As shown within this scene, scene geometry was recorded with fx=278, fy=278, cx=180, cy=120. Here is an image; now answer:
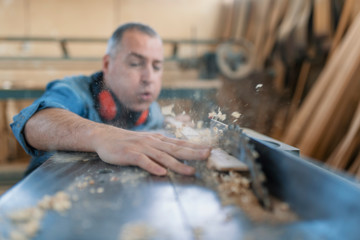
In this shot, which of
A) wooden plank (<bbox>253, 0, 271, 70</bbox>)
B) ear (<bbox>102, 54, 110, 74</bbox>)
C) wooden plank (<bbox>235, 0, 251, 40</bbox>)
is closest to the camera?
ear (<bbox>102, 54, 110, 74</bbox>)

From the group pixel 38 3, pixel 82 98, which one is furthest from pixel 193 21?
pixel 82 98

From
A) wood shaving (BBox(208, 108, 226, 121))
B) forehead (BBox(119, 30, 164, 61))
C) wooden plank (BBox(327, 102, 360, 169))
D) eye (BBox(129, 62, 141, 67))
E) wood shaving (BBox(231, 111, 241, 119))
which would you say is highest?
forehead (BBox(119, 30, 164, 61))

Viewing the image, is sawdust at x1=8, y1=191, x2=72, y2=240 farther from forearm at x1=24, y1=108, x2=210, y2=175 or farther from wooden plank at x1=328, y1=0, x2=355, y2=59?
wooden plank at x1=328, y1=0, x2=355, y2=59

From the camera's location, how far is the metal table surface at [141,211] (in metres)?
0.48

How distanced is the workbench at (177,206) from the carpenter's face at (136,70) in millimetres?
616

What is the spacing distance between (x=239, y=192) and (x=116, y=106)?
2.34 ft

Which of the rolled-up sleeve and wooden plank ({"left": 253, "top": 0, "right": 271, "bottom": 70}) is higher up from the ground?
wooden plank ({"left": 253, "top": 0, "right": 271, "bottom": 70})

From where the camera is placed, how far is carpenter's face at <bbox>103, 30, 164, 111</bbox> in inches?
51.6

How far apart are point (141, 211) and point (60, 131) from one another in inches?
23.2

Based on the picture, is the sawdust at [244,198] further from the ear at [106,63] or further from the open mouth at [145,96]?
the ear at [106,63]

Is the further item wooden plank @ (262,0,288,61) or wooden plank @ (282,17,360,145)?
wooden plank @ (262,0,288,61)

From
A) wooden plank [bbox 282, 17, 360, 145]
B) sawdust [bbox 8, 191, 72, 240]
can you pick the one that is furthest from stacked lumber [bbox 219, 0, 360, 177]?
sawdust [bbox 8, 191, 72, 240]

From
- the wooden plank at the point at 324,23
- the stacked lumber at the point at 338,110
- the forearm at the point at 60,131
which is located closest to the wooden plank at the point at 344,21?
the stacked lumber at the point at 338,110

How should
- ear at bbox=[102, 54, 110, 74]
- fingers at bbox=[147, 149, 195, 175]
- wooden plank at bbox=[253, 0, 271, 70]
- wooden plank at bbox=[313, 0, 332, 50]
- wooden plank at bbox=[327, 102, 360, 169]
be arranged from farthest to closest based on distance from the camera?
wooden plank at bbox=[253, 0, 271, 70] → wooden plank at bbox=[313, 0, 332, 50] → wooden plank at bbox=[327, 102, 360, 169] → ear at bbox=[102, 54, 110, 74] → fingers at bbox=[147, 149, 195, 175]
